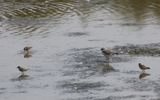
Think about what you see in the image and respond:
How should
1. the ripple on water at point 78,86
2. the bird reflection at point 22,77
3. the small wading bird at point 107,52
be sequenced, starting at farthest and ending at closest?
the small wading bird at point 107,52
the bird reflection at point 22,77
the ripple on water at point 78,86

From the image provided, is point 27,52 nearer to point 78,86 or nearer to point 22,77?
point 22,77

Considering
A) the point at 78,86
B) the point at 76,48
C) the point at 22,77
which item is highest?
the point at 78,86

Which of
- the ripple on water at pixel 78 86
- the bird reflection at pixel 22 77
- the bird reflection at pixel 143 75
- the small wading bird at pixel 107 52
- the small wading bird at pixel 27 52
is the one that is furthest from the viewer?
the small wading bird at pixel 27 52

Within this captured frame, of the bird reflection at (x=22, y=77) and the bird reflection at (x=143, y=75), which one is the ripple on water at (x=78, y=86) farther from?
the bird reflection at (x=22, y=77)

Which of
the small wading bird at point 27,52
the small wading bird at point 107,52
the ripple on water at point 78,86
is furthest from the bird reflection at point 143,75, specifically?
the small wading bird at point 27,52

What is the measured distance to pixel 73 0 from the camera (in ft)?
123

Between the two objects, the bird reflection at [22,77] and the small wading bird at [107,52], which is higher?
the small wading bird at [107,52]

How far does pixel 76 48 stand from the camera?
25047 millimetres

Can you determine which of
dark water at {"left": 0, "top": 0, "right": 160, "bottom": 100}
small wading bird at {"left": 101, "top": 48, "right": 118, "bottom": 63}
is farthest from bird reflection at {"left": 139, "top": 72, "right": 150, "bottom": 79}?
small wading bird at {"left": 101, "top": 48, "right": 118, "bottom": 63}

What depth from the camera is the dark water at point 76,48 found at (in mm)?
19438

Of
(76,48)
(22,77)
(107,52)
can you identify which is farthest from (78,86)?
(76,48)

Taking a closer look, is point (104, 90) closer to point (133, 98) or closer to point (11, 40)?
point (133, 98)

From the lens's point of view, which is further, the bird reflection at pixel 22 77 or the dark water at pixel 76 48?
the bird reflection at pixel 22 77

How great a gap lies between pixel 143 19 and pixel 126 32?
2.93 m
